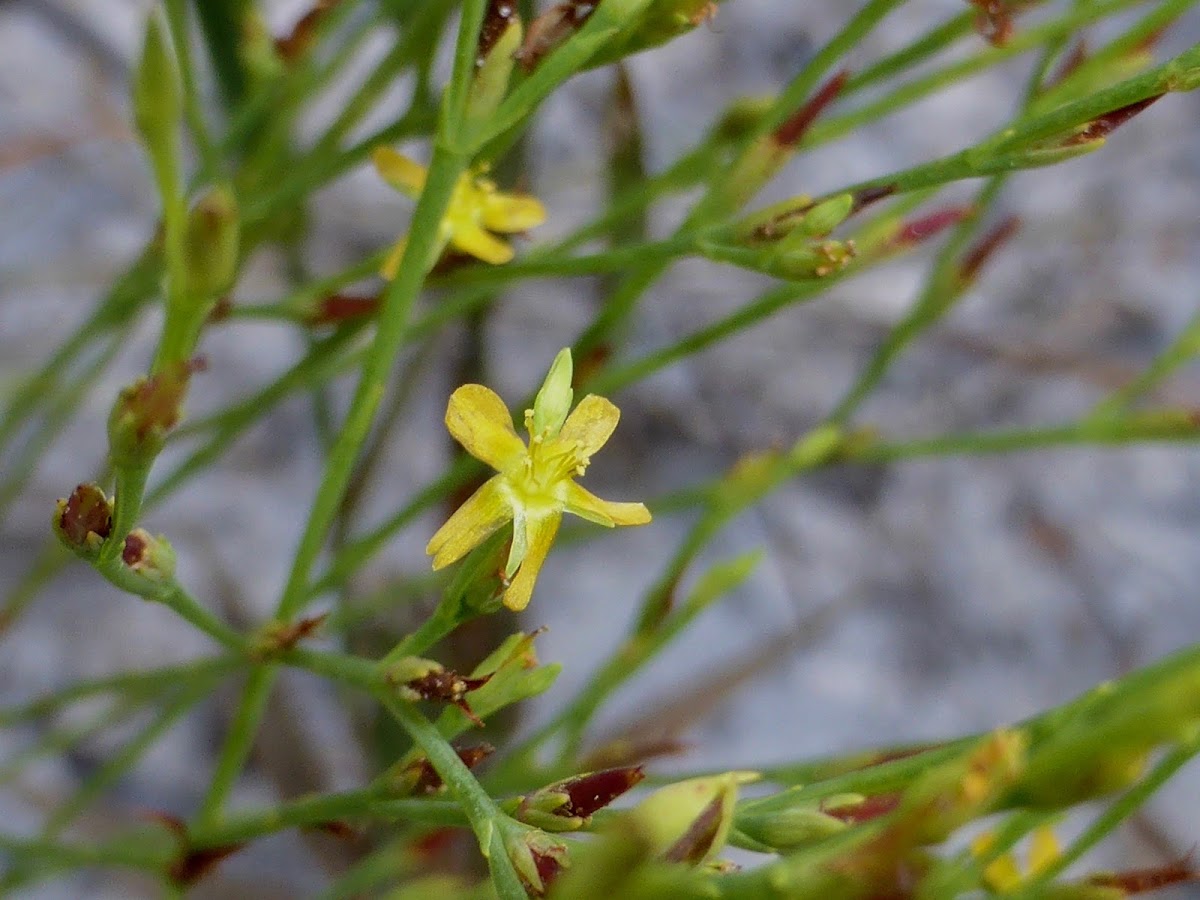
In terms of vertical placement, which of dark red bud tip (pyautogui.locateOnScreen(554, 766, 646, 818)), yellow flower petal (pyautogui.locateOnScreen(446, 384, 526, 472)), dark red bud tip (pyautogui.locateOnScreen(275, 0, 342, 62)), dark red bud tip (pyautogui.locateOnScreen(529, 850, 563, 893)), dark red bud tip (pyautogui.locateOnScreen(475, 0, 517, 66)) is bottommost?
dark red bud tip (pyautogui.locateOnScreen(529, 850, 563, 893))

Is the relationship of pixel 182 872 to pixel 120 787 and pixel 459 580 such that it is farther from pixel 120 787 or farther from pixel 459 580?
pixel 120 787

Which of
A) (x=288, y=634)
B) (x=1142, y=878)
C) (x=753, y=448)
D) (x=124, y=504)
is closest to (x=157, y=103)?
(x=124, y=504)

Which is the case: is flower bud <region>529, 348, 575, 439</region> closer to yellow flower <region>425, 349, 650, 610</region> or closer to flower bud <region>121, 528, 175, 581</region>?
yellow flower <region>425, 349, 650, 610</region>

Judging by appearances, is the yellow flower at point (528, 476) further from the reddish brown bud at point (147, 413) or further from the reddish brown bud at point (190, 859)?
the reddish brown bud at point (190, 859)

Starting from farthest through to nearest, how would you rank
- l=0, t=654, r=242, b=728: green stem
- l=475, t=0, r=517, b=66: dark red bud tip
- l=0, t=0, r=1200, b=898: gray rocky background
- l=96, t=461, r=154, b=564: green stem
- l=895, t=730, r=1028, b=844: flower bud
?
l=0, t=0, r=1200, b=898: gray rocky background
l=0, t=654, r=242, b=728: green stem
l=475, t=0, r=517, b=66: dark red bud tip
l=96, t=461, r=154, b=564: green stem
l=895, t=730, r=1028, b=844: flower bud

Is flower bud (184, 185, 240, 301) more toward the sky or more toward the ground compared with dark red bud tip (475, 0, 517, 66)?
more toward the ground

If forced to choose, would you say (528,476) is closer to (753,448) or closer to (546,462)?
(546,462)

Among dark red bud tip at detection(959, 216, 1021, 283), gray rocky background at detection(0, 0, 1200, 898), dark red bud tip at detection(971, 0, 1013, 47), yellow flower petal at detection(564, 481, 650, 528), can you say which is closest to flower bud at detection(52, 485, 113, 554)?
yellow flower petal at detection(564, 481, 650, 528)
